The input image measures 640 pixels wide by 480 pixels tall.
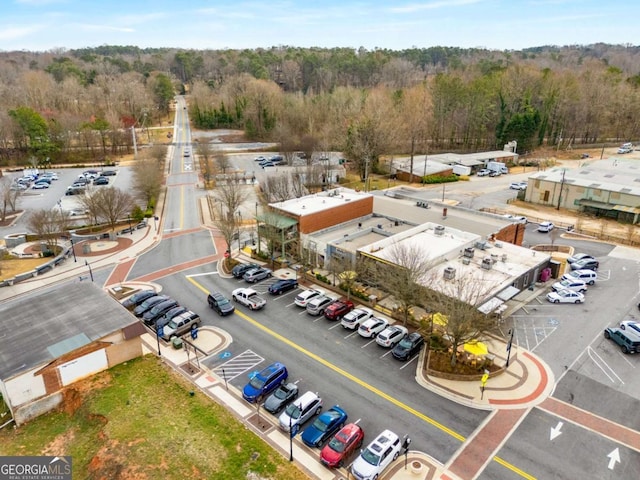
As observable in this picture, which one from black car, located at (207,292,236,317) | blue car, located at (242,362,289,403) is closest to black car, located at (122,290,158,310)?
black car, located at (207,292,236,317)

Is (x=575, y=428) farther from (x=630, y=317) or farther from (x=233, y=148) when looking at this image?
(x=233, y=148)

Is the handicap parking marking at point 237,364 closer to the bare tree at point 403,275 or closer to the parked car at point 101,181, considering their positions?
the bare tree at point 403,275

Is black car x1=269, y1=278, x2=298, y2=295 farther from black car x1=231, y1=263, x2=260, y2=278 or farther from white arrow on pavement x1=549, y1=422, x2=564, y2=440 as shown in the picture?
white arrow on pavement x1=549, y1=422, x2=564, y2=440

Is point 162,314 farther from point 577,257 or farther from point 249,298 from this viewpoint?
point 577,257

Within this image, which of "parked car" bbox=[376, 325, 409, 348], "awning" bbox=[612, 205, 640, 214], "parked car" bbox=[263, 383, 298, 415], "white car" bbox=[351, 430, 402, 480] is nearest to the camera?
"white car" bbox=[351, 430, 402, 480]

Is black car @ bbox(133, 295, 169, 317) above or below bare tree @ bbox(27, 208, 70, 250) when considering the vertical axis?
below

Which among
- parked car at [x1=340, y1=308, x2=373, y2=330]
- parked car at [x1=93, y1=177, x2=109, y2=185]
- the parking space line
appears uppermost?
parked car at [x1=93, y1=177, x2=109, y2=185]

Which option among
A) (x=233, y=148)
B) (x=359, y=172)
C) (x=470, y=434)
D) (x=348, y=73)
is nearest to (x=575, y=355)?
(x=470, y=434)

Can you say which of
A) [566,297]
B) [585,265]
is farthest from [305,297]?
[585,265]
